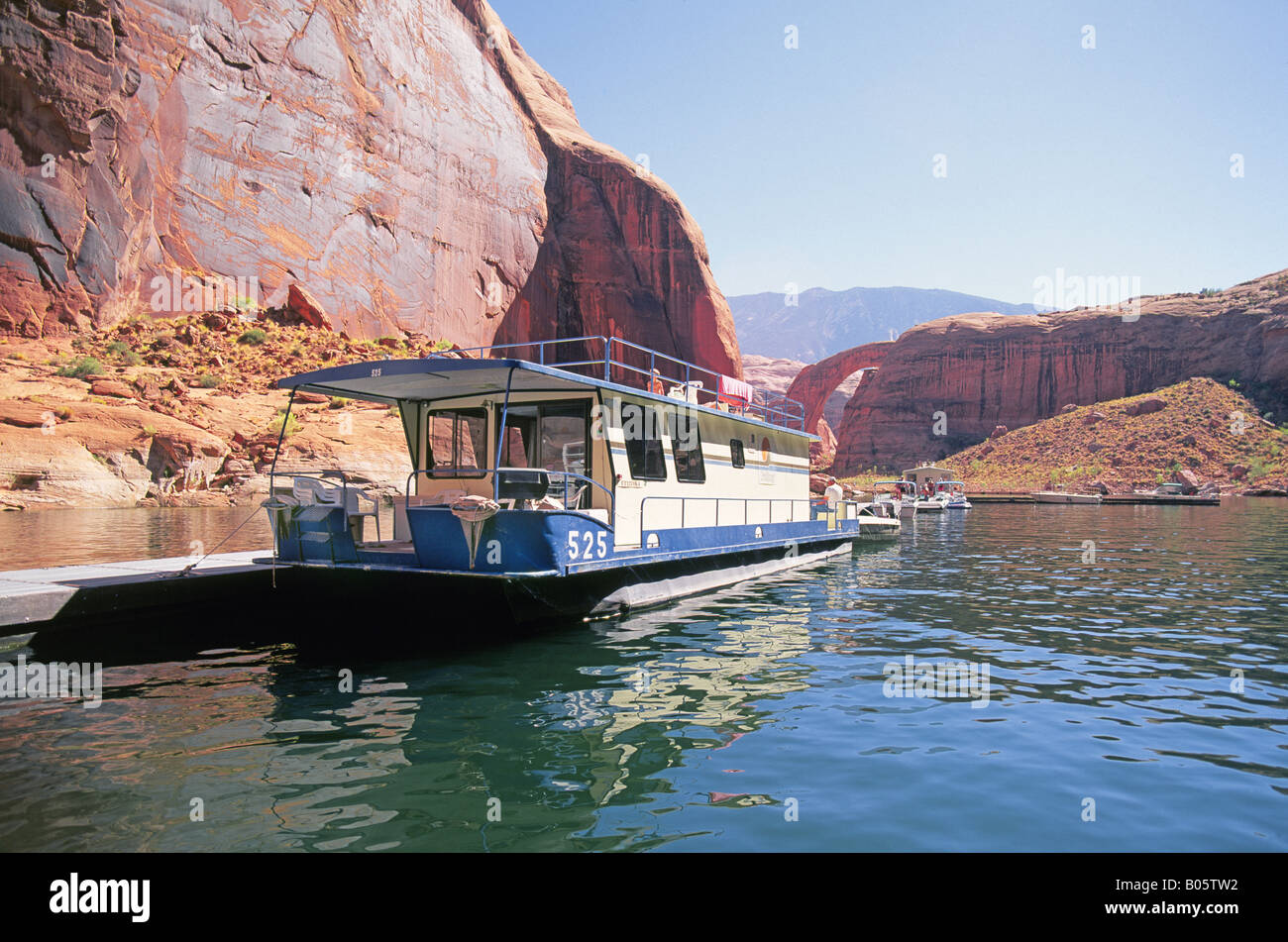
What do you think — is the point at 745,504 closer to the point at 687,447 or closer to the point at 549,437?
the point at 687,447

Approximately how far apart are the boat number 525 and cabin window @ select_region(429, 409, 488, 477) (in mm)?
2725

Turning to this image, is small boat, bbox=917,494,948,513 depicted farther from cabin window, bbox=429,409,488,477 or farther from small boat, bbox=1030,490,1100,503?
cabin window, bbox=429,409,488,477

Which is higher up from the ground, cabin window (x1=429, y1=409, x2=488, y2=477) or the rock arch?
the rock arch

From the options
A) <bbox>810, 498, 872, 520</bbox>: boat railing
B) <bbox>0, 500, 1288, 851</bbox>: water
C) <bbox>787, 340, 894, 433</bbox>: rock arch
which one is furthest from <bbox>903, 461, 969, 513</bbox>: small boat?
<bbox>787, 340, 894, 433</bbox>: rock arch

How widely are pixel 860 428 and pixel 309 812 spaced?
114910 mm

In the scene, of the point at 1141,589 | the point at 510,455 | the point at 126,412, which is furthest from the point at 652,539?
the point at 126,412

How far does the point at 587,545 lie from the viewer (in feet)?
35.0

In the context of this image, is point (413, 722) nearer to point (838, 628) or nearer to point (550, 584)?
point (550, 584)

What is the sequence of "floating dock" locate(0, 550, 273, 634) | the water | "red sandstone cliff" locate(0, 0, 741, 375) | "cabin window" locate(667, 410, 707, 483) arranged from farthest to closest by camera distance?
"red sandstone cliff" locate(0, 0, 741, 375) → "cabin window" locate(667, 410, 707, 483) → "floating dock" locate(0, 550, 273, 634) → the water

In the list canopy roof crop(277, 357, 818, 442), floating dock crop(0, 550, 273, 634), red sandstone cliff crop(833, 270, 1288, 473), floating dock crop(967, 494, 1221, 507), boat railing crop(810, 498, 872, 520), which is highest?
red sandstone cliff crop(833, 270, 1288, 473)

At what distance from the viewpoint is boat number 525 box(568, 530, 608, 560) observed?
1033 cm

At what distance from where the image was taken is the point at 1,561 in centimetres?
1435

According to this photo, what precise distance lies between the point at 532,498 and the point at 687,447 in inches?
158

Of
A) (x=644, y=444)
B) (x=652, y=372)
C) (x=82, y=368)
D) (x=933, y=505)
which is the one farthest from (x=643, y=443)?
(x=933, y=505)
